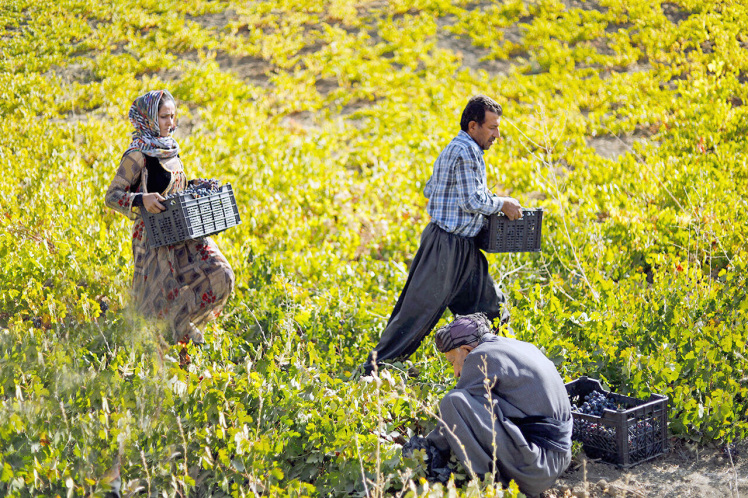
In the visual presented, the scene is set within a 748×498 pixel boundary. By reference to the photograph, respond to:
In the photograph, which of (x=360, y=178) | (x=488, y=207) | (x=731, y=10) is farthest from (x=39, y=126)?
(x=731, y=10)

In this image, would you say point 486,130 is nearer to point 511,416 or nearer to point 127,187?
point 511,416

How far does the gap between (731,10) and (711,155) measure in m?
5.72

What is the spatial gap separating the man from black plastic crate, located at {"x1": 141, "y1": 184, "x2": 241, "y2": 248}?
1.20 metres

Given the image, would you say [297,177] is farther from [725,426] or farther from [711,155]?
[725,426]

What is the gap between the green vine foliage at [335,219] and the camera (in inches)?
118

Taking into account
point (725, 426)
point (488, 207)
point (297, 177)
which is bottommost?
point (725, 426)

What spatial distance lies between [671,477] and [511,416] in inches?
40.2

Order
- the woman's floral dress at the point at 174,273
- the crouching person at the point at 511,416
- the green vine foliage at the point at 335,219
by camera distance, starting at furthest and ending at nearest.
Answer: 1. the woman's floral dress at the point at 174,273
2. the green vine foliage at the point at 335,219
3. the crouching person at the point at 511,416

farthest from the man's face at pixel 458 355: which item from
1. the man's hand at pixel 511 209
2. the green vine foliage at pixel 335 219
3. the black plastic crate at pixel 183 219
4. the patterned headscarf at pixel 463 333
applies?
the black plastic crate at pixel 183 219

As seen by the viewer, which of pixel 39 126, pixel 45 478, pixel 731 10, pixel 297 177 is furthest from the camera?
pixel 731 10

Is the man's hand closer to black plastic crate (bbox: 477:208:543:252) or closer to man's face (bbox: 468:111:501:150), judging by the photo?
black plastic crate (bbox: 477:208:543:252)

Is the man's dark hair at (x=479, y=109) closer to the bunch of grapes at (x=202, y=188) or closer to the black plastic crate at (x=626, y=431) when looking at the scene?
the bunch of grapes at (x=202, y=188)

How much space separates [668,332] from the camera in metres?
4.13

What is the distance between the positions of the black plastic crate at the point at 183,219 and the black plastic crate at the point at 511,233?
1.54 metres
